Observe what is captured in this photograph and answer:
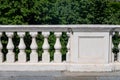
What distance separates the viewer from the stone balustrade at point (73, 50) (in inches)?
249

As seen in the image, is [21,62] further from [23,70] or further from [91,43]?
[91,43]

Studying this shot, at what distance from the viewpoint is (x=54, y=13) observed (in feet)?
26.5

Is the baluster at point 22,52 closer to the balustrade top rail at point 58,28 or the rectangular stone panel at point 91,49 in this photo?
the balustrade top rail at point 58,28

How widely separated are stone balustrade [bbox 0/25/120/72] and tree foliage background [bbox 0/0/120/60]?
569mm

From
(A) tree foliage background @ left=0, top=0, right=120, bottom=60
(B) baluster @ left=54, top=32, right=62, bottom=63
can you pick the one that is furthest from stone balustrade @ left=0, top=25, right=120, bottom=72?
(A) tree foliage background @ left=0, top=0, right=120, bottom=60

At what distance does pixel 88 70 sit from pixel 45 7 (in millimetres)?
2328

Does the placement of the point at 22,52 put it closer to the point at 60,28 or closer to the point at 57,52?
the point at 57,52

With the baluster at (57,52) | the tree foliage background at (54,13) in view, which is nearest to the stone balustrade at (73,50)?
the baluster at (57,52)

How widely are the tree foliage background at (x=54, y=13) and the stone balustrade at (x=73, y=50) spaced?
569mm

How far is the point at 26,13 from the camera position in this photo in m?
7.48

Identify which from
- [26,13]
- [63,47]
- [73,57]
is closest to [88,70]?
[73,57]

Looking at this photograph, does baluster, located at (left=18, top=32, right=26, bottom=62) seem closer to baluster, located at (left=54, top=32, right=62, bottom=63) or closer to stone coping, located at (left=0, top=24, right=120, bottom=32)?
stone coping, located at (left=0, top=24, right=120, bottom=32)

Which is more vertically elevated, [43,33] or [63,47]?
[43,33]

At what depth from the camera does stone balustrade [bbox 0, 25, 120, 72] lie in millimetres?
6317
